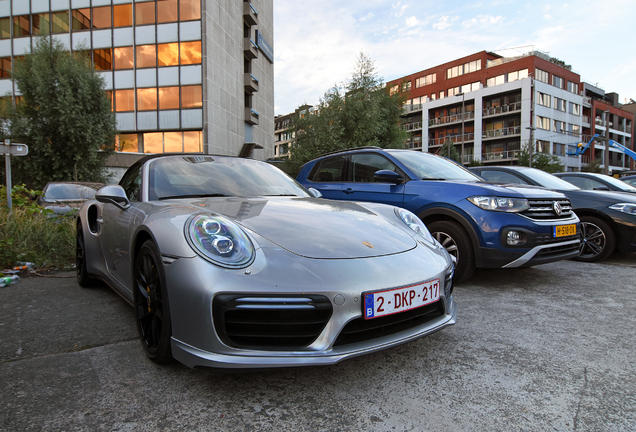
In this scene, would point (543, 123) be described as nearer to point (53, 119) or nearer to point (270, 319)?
point (53, 119)

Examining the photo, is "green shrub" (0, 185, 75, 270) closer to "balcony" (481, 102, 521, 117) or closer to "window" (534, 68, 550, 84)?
"balcony" (481, 102, 521, 117)

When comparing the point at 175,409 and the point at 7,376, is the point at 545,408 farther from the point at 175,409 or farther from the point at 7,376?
the point at 7,376

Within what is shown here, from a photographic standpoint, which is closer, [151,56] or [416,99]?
[151,56]

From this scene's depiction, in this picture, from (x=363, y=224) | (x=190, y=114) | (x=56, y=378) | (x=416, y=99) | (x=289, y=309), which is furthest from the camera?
(x=416, y=99)

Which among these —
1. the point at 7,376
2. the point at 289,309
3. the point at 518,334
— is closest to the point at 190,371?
the point at 289,309

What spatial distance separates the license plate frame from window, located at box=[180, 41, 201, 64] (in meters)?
23.7

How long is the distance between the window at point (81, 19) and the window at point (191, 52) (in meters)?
6.37

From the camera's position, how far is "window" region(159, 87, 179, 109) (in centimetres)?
2370

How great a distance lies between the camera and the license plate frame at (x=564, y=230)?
370 cm

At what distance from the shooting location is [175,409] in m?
1.67

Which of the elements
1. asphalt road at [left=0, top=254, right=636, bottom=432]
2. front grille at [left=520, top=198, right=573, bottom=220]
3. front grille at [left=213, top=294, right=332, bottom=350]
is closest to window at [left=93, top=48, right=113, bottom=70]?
asphalt road at [left=0, top=254, right=636, bottom=432]

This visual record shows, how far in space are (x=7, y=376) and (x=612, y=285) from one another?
4901mm

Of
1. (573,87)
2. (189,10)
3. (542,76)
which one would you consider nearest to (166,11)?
(189,10)

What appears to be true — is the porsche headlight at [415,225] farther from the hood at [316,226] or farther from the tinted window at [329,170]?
the tinted window at [329,170]
